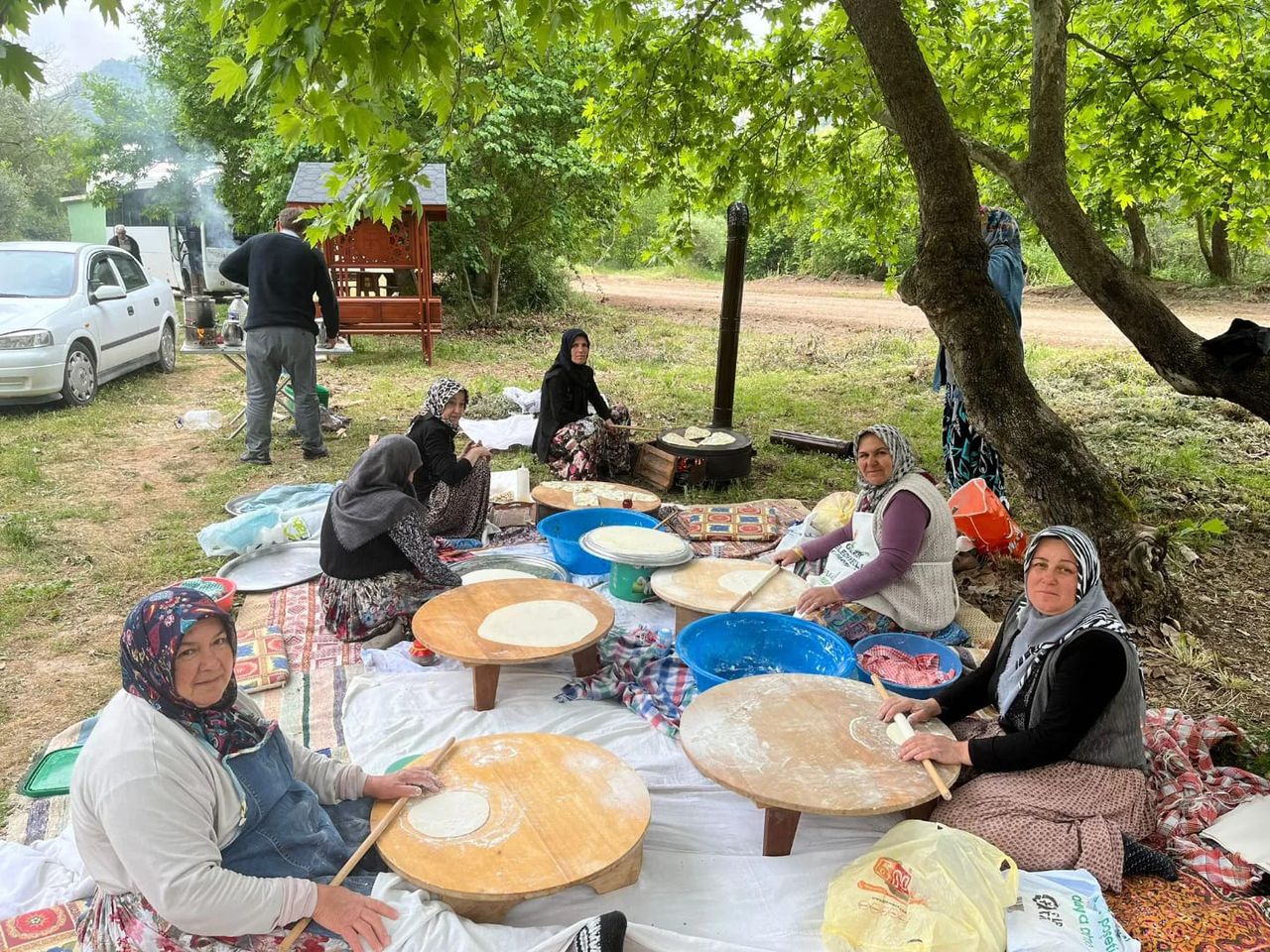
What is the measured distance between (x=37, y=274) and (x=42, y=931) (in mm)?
7808

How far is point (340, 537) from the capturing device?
12.5 ft

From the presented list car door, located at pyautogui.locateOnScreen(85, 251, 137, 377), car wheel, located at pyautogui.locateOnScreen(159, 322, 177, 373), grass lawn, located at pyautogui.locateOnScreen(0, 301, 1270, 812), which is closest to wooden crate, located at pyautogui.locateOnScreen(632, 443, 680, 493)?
grass lawn, located at pyautogui.locateOnScreen(0, 301, 1270, 812)

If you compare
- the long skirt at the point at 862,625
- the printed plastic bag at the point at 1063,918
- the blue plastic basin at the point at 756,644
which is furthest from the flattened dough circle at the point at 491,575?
the printed plastic bag at the point at 1063,918

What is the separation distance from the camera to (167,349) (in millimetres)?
9922

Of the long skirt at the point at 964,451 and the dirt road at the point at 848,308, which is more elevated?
the dirt road at the point at 848,308

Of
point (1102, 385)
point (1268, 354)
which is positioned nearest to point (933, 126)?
point (1268, 354)

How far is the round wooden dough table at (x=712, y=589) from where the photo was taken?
12.2ft

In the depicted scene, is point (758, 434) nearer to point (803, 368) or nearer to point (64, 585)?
point (803, 368)

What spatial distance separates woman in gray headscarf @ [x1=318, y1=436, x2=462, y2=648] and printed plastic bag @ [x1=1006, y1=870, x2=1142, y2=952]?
8.89 ft

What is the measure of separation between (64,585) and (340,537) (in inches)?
76.7

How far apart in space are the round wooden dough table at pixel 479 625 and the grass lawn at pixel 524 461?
4.97 ft

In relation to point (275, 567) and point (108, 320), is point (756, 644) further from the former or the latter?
point (108, 320)

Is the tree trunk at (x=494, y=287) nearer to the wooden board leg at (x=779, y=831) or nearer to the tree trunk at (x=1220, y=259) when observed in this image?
the wooden board leg at (x=779, y=831)

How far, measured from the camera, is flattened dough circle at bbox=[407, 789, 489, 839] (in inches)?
89.7
